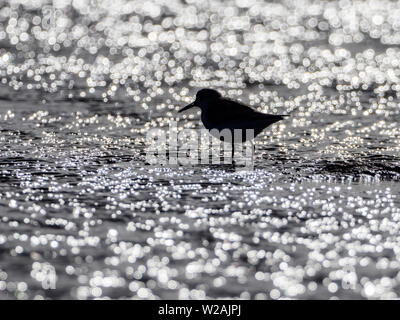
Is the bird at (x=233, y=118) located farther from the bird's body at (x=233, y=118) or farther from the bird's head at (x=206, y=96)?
the bird's head at (x=206, y=96)

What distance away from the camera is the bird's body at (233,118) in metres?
11.9

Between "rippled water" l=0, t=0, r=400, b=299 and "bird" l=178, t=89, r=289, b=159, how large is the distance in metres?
0.50

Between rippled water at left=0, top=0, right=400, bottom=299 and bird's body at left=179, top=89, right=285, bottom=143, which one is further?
bird's body at left=179, top=89, right=285, bottom=143

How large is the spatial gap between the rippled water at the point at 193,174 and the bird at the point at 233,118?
496 millimetres

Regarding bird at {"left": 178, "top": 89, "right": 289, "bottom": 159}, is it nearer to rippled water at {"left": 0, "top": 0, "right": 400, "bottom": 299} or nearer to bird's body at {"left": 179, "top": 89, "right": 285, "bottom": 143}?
bird's body at {"left": 179, "top": 89, "right": 285, "bottom": 143}

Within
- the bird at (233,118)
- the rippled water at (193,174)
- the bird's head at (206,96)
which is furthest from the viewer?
the bird's head at (206,96)

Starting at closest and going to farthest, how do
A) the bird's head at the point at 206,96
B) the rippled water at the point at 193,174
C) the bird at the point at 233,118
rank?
the rippled water at the point at 193,174 < the bird at the point at 233,118 < the bird's head at the point at 206,96

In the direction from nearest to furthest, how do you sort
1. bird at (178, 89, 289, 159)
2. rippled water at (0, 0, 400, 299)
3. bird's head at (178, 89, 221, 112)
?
rippled water at (0, 0, 400, 299)
bird at (178, 89, 289, 159)
bird's head at (178, 89, 221, 112)

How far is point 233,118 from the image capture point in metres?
12.2

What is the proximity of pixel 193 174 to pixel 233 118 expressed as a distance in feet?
6.06

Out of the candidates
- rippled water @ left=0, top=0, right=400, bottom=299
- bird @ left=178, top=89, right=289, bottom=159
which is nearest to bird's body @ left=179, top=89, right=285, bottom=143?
bird @ left=178, top=89, right=289, bottom=159

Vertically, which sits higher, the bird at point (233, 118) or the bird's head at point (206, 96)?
the bird's head at point (206, 96)

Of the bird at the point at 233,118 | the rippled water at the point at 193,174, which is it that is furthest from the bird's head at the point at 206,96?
the rippled water at the point at 193,174

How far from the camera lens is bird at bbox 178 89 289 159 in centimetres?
1193
